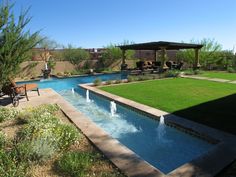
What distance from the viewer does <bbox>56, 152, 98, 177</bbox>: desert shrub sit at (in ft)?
9.46

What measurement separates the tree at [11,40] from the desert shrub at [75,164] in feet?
10.0

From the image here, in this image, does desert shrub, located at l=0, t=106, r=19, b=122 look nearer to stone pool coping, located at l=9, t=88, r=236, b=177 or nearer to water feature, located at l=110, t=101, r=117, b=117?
stone pool coping, located at l=9, t=88, r=236, b=177

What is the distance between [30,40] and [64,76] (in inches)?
513

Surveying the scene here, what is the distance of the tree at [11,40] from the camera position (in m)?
4.86

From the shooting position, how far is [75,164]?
2.94 m

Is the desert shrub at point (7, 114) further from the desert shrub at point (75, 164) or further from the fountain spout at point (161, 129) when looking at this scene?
the fountain spout at point (161, 129)

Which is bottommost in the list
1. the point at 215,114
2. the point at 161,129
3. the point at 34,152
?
the point at 161,129

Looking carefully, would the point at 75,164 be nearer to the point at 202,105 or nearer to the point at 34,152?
the point at 34,152

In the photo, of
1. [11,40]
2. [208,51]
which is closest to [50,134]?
[11,40]

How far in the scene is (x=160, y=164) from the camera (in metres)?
3.94

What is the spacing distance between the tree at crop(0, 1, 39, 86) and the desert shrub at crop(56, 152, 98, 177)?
3.06 m

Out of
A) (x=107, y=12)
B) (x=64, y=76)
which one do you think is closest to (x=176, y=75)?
(x=107, y=12)

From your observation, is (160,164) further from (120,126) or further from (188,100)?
(188,100)

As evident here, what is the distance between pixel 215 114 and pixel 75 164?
4735 millimetres
